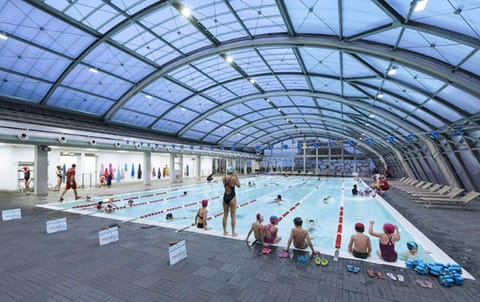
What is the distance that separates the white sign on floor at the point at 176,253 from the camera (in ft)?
13.0

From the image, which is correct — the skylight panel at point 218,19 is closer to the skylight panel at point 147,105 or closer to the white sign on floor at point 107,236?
the skylight panel at point 147,105

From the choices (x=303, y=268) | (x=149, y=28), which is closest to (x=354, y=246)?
(x=303, y=268)

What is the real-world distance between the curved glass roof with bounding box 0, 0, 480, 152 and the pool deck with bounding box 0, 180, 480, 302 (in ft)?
Answer: 21.0

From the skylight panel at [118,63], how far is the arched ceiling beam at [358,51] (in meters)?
0.66

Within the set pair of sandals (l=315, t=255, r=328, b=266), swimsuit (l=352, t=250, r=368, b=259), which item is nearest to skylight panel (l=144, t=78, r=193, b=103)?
pair of sandals (l=315, t=255, r=328, b=266)

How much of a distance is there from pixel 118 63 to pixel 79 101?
508 cm

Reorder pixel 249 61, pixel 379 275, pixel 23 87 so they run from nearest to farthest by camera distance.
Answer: pixel 379 275 → pixel 23 87 → pixel 249 61

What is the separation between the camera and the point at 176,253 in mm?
4086

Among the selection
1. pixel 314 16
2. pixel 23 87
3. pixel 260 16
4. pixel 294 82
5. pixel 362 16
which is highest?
pixel 260 16

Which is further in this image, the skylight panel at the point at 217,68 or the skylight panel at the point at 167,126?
the skylight panel at the point at 167,126

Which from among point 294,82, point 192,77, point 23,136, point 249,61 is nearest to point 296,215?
point 249,61

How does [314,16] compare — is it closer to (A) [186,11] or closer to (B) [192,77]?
(A) [186,11]

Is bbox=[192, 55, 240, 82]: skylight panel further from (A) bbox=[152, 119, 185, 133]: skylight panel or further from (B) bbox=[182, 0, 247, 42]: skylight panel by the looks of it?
(A) bbox=[152, 119, 185, 133]: skylight panel

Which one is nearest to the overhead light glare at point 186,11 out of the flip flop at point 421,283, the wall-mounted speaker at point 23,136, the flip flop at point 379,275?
the wall-mounted speaker at point 23,136
